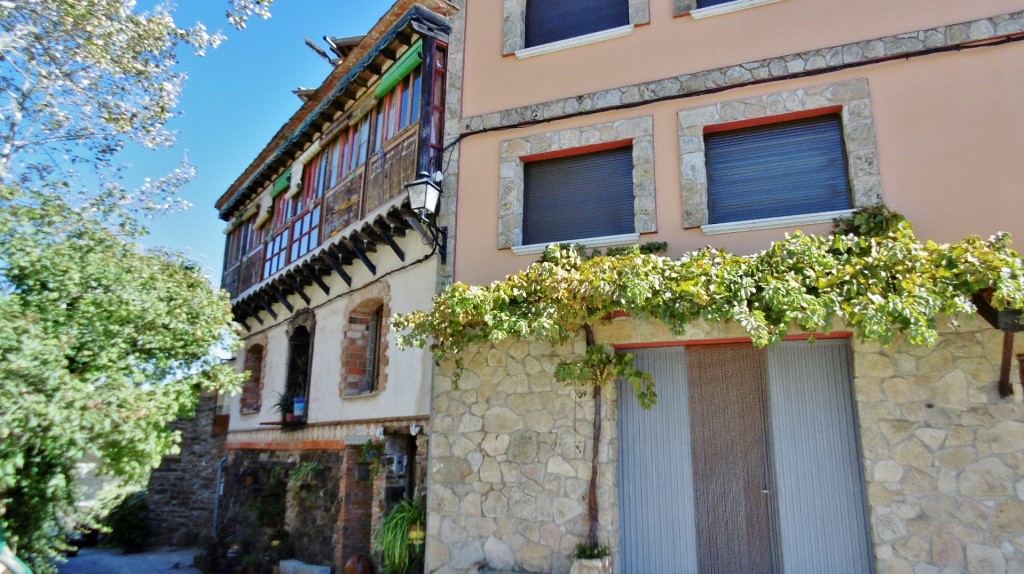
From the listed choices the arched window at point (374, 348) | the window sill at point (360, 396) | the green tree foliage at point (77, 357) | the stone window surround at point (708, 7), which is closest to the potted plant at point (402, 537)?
the window sill at point (360, 396)

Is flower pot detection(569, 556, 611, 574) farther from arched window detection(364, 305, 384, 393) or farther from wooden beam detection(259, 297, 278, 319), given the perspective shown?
wooden beam detection(259, 297, 278, 319)

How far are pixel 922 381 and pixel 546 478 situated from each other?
3226mm

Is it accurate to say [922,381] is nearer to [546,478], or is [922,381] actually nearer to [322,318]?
[546,478]

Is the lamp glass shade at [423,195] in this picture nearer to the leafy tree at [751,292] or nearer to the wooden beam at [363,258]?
the leafy tree at [751,292]

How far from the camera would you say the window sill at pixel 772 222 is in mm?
6059

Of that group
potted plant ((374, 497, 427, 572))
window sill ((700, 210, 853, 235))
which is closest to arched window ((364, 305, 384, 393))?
potted plant ((374, 497, 427, 572))

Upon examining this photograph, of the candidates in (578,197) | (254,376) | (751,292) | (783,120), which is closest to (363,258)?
(578,197)

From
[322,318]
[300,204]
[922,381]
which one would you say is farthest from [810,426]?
[300,204]

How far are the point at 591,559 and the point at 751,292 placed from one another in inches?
101

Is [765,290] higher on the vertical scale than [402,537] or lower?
higher

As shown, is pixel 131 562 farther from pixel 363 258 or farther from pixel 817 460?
pixel 817 460

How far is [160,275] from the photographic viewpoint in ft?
25.8

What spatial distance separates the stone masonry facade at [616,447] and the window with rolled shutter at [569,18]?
11.2ft

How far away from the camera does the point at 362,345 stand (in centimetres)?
1023
